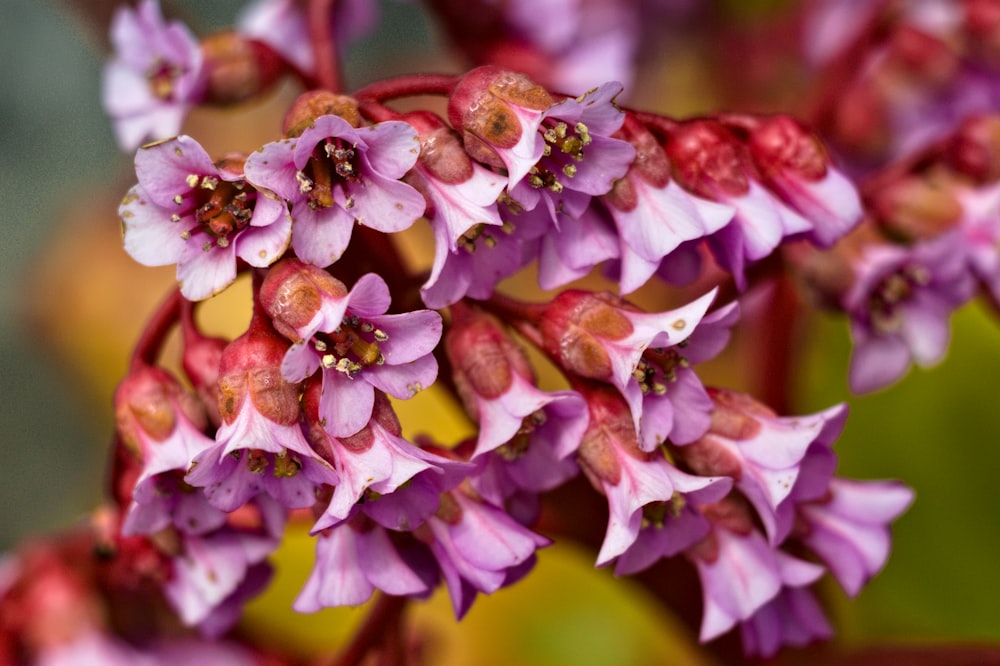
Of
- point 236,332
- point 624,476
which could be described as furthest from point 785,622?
point 236,332

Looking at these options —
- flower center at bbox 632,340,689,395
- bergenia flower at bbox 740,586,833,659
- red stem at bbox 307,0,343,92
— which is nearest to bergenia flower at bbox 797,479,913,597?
bergenia flower at bbox 740,586,833,659

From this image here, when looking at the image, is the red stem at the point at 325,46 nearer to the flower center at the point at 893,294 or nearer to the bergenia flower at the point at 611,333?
the bergenia flower at the point at 611,333

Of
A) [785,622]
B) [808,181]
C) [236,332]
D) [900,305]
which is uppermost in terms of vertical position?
[808,181]

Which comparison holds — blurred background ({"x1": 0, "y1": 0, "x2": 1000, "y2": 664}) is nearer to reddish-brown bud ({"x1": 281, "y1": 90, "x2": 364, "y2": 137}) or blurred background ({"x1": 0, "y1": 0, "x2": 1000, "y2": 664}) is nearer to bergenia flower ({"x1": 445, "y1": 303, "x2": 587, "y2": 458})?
bergenia flower ({"x1": 445, "y1": 303, "x2": 587, "y2": 458})

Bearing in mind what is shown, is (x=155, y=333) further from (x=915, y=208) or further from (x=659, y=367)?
(x=915, y=208)

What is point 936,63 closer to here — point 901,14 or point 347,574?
point 901,14

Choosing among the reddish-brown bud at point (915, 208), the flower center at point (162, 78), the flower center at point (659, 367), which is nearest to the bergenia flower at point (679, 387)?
the flower center at point (659, 367)
